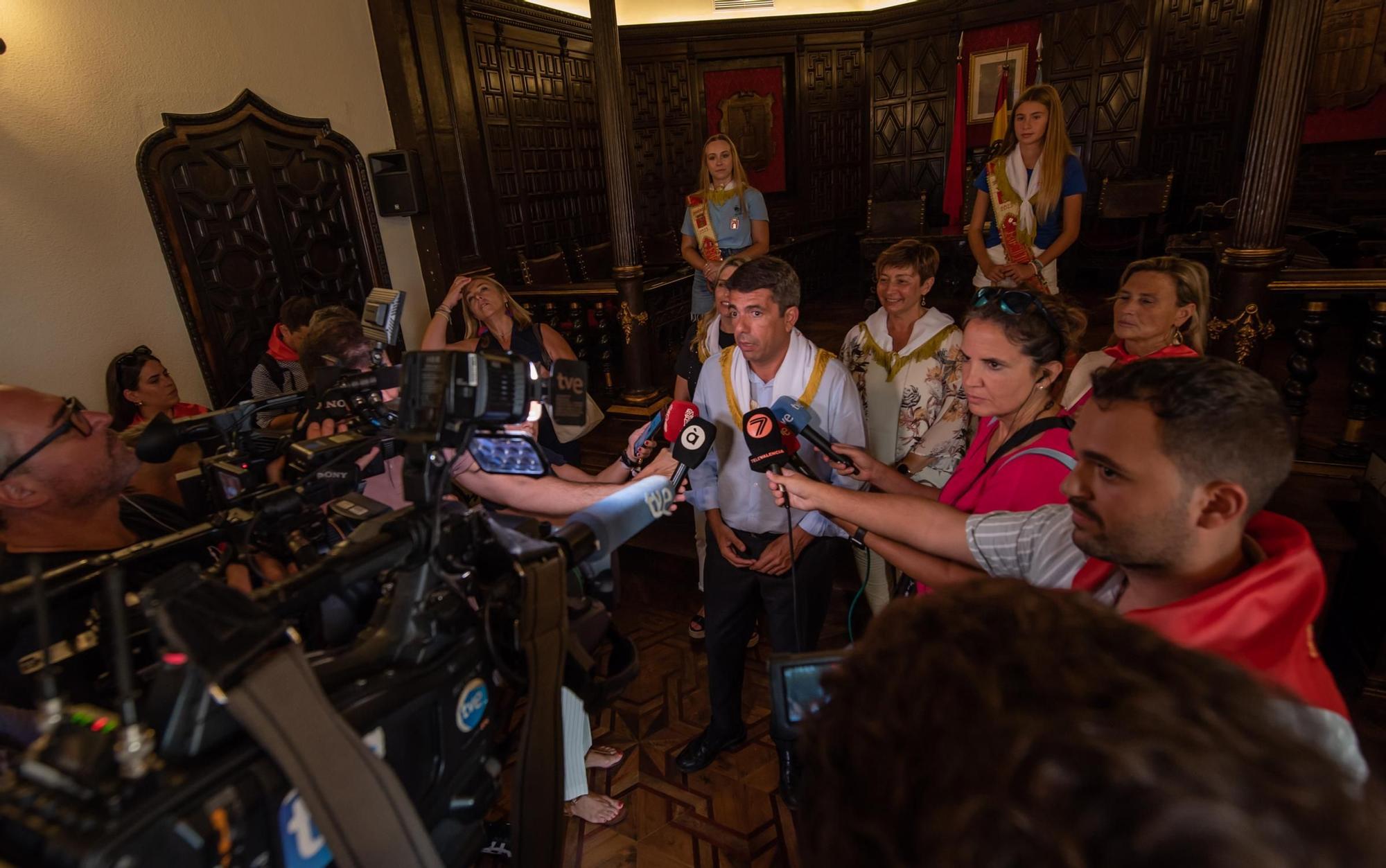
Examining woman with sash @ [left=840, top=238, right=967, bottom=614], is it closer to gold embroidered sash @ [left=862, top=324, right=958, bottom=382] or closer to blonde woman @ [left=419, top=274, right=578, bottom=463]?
gold embroidered sash @ [left=862, top=324, right=958, bottom=382]

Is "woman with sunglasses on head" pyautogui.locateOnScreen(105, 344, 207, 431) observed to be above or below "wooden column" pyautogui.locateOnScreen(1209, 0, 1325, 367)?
below

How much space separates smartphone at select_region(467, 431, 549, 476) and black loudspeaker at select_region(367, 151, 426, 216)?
4499mm

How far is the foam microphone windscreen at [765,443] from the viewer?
1.57 metres

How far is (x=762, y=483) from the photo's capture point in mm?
1992

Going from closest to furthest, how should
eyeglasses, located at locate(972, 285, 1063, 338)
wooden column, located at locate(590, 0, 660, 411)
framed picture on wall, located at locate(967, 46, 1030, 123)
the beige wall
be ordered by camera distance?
eyeglasses, located at locate(972, 285, 1063, 338)
the beige wall
wooden column, located at locate(590, 0, 660, 411)
framed picture on wall, located at locate(967, 46, 1030, 123)

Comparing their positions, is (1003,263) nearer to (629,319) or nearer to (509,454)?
(629,319)

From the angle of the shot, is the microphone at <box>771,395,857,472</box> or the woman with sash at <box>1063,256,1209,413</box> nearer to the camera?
the microphone at <box>771,395,857,472</box>

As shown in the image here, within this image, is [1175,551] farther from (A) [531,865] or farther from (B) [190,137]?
(B) [190,137]

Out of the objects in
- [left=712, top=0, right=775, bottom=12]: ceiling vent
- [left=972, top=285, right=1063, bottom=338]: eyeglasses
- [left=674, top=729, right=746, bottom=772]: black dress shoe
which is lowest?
[left=674, top=729, right=746, bottom=772]: black dress shoe

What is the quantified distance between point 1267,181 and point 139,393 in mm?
5070

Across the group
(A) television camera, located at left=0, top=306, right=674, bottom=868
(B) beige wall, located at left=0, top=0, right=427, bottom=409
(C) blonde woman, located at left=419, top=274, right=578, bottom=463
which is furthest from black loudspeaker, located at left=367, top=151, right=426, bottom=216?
(A) television camera, located at left=0, top=306, right=674, bottom=868

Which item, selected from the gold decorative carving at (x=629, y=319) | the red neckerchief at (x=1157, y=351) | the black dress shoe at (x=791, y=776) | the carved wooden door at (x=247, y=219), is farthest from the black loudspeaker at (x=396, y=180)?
the black dress shoe at (x=791, y=776)

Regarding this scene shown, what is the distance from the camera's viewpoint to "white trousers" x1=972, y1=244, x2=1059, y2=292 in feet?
10.9

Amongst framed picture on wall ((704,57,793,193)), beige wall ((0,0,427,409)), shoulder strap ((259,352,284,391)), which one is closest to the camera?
beige wall ((0,0,427,409))
